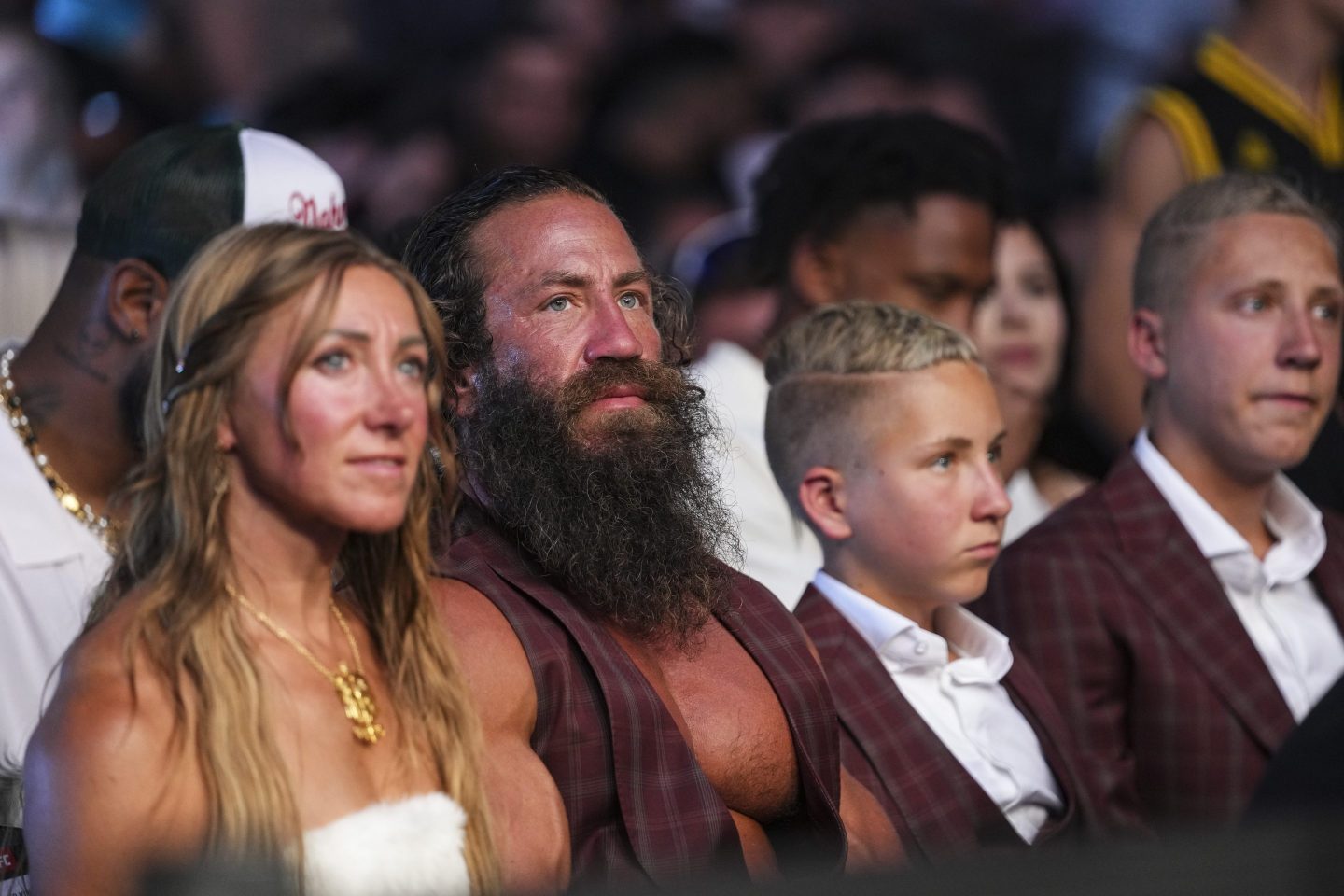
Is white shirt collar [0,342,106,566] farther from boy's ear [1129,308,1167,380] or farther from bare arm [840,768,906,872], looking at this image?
boy's ear [1129,308,1167,380]

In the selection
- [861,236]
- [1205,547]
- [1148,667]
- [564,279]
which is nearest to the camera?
[564,279]

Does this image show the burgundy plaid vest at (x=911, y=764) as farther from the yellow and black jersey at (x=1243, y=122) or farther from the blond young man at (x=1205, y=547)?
the yellow and black jersey at (x=1243, y=122)

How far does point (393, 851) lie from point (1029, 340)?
311 cm

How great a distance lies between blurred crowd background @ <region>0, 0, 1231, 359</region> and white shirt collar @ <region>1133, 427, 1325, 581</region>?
1459 mm

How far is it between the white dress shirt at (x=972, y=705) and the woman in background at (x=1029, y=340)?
164cm

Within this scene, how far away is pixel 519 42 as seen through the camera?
548 centimetres

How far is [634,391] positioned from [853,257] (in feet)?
5.13

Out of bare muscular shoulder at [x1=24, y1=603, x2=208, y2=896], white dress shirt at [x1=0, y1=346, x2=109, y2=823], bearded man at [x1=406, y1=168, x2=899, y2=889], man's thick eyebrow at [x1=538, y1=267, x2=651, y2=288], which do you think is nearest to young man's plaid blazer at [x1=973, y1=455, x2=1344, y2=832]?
bearded man at [x1=406, y1=168, x2=899, y2=889]

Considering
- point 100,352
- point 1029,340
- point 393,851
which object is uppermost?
point 1029,340

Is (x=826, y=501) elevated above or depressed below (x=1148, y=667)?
above

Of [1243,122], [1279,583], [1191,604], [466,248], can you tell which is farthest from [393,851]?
[1243,122]

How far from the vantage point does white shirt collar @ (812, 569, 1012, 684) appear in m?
3.01

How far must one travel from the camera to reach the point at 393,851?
1.99 metres

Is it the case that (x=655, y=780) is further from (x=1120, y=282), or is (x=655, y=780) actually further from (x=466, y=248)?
(x=1120, y=282)
